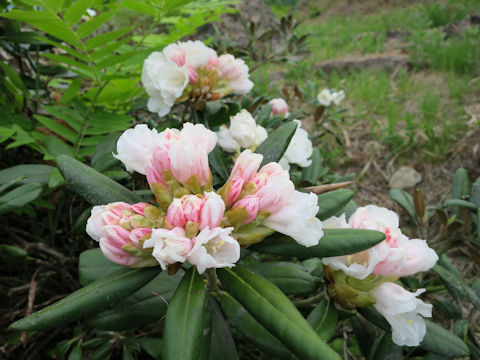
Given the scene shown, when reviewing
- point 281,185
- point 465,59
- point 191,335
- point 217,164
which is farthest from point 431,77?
point 191,335

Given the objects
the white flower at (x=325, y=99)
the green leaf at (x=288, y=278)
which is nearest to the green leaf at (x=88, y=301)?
the green leaf at (x=288, y=278)

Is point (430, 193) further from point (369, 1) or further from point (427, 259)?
point (369, 1)

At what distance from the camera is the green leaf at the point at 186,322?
65 cm

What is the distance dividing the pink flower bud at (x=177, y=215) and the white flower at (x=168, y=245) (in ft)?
0.10

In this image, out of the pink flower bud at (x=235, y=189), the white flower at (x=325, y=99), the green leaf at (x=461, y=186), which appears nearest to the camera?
the pink flower bud at (x=235, y=189)

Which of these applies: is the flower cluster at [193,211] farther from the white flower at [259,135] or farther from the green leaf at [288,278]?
the white flower at [259,135]

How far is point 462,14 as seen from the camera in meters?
5.54

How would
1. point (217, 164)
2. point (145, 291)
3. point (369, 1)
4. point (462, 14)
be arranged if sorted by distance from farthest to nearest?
point (369, 1), point (462, 14), point (217, 164), point (145, 291)

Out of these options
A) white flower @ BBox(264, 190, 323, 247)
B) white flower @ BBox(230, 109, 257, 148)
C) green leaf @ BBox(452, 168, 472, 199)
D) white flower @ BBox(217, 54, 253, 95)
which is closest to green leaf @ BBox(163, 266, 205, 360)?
white flower @ BBox(264, 190, 323, 247)

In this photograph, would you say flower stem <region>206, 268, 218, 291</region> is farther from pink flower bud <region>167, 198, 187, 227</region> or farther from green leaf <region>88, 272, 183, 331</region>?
pink flower bud <region>167, 198, 187, 227</region>

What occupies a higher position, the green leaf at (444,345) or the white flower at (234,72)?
the white flower at (234,72)

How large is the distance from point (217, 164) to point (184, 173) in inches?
15.6

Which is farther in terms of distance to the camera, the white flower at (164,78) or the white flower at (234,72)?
the white flower at (234,72)

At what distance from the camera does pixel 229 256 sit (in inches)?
27.7
